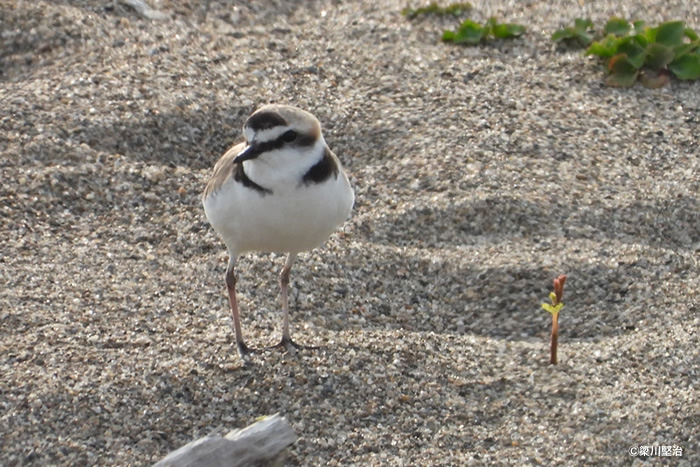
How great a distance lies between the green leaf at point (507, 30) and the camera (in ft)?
21.5

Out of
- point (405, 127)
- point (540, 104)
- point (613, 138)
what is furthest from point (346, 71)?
point (613, 138)

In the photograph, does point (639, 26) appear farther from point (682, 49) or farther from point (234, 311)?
point (234, 311)

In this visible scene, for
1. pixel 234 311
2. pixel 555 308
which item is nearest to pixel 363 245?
pixel 234 311

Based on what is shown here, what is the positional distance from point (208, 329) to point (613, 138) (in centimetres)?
259

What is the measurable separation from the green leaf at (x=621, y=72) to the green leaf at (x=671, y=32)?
9.6 inches

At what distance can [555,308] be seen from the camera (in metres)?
4.01

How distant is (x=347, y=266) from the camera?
16.0 feet

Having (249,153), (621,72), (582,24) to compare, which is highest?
(249,153)

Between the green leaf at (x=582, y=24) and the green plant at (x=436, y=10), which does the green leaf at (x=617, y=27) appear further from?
the green plant at (x=436, y=10)

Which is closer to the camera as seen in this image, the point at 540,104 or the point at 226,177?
the point at 226,177

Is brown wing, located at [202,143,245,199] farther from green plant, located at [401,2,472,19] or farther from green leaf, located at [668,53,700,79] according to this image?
green leaf, located at [668,53,700,79]

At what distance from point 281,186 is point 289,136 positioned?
178 mm

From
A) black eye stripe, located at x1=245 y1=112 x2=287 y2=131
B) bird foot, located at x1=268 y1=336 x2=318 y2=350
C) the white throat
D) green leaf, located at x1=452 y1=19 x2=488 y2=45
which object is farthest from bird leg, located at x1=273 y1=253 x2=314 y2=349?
green leaf, located at x1=452 y1=19 x2=488 y2=45

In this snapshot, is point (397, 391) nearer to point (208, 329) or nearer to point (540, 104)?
point (208, 329)
